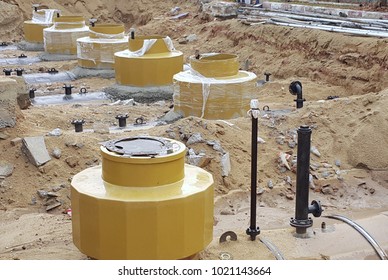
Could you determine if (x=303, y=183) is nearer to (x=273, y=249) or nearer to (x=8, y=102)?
(x=273, y=249)

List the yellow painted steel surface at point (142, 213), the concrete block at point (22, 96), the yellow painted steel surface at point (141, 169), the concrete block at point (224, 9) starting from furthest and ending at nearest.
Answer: the concrete block at point (224, 9) → the concrete block at point (22, 96) → the yellow painted steel surface at point (141, 169) → the yellow painted steel surface at point (142, 213)

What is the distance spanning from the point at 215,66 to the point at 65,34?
35.0 ft

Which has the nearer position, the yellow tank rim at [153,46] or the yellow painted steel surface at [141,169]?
the yellow painted steel surface at [141,169]

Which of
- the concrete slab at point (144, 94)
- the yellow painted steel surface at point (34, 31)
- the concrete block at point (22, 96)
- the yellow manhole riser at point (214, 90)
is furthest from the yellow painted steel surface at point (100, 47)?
the yellow manhole riser at point (214, 90)

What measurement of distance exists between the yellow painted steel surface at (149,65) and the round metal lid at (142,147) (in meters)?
9.82

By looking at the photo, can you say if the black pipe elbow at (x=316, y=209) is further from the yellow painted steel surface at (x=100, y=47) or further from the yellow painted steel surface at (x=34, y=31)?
the yellow painted steel surface at (x=34, y=31)

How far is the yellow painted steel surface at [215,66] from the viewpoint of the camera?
39.0ft

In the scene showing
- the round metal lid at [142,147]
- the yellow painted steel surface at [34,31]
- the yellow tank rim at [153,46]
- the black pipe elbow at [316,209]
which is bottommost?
the black pipe elbow at [316,209]

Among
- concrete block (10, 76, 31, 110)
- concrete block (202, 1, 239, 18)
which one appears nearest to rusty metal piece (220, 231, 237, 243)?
concrete block (10, 76, 31, 110)

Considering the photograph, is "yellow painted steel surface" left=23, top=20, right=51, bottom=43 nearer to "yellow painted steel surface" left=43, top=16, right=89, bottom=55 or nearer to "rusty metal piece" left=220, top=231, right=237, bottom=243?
"yellow painted steel surface" left=43, top=16, right=89, bottom=55

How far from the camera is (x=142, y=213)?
4.84 meters

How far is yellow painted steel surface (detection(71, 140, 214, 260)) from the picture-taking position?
192 inches

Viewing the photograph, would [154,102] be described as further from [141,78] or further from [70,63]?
[70,63]
